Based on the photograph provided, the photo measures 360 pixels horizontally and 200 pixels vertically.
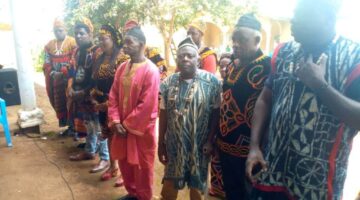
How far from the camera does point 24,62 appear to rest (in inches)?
203

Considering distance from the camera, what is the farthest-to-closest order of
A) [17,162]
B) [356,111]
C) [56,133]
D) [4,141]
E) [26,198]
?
[56,133] < [4,141] < [17,162] < [26,198] < [356,111]

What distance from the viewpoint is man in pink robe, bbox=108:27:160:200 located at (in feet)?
9.18

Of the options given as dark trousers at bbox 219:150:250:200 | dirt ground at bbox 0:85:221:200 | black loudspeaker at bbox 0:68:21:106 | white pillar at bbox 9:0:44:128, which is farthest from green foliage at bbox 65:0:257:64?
dark trousers at bbox 219:150:250:200

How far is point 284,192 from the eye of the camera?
4.96 feet

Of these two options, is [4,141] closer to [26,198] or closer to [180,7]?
[26,198]

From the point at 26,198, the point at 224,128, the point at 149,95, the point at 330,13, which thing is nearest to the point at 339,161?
the point at 330,13

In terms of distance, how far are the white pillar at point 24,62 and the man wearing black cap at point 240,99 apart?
415cm

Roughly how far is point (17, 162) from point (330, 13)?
4.39m

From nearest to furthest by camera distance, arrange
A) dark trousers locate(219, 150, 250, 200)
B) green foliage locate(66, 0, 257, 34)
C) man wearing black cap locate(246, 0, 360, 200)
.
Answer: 1. man wearing black cap locate(246, 0, 360, 200)
2. dark trousers locate(219, 150, 250, 200)
3. green foliage locate(66, 0, 257, 34)

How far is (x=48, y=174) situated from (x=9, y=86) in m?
2.89

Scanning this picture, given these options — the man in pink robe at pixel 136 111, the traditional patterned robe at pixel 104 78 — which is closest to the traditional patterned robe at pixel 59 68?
the traditional patterned robe at pixel 104 78

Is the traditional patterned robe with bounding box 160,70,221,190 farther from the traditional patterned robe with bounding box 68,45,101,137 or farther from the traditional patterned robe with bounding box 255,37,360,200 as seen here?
the traditional patterned robe with bounding box 68,45,101,137

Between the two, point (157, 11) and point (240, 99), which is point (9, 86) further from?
point (157, 11)

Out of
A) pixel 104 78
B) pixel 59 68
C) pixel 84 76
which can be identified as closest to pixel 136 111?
pixel 104 78
